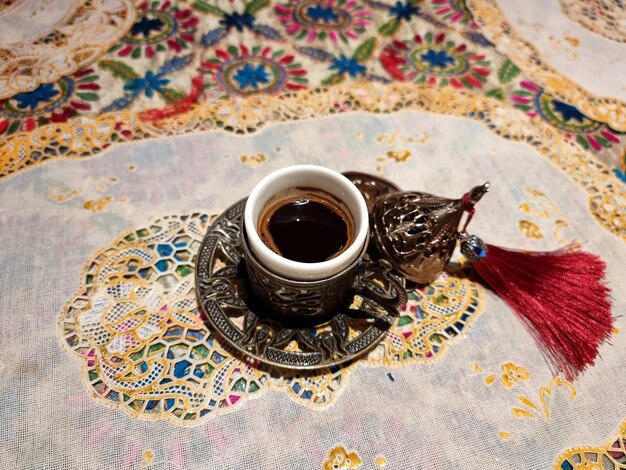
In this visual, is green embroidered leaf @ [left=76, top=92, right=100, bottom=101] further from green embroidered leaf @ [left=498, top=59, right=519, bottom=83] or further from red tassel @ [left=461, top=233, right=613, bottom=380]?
green embroidered leaf @ [left=498, top=59, right=519, bottom=83]

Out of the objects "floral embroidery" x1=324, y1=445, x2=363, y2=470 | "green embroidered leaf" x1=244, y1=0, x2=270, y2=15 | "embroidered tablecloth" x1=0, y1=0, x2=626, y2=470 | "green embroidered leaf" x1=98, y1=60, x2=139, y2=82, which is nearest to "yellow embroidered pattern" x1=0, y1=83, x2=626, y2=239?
"embroidered tablecloth" x1=0, y1=0, x2=626, y2=470

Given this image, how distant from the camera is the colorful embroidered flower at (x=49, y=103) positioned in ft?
2.99

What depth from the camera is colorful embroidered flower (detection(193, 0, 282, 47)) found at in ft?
→ 3.63

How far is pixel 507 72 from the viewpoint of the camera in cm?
110

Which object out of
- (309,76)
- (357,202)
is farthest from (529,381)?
(309,76)

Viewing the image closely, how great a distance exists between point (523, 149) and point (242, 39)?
728 mm

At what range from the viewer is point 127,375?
65 cm

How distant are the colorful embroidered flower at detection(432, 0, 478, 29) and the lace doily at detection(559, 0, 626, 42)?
30 cm

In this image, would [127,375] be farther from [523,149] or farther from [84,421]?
[523,149]

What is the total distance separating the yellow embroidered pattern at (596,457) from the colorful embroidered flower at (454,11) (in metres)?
1.04

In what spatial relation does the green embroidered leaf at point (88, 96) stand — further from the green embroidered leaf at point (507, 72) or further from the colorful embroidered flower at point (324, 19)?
the green embroidered leaf at point (507, 72)

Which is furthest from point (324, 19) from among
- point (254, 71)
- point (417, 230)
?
point (417, 230)

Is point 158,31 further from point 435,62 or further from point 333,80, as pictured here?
point 435,62

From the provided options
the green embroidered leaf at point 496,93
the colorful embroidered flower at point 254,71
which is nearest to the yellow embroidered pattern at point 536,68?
the green embroidered leaf at point 496,93
